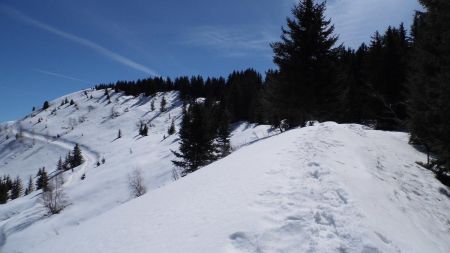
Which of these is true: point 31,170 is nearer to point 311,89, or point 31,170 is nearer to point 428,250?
point 311,89

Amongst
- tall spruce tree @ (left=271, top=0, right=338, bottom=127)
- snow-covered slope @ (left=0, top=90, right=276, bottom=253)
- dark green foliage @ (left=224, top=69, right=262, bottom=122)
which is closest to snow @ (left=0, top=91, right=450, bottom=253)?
tall spruce tree @ (left=271, top=0, right=338, bottom=127)

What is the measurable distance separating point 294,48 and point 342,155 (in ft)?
47.9

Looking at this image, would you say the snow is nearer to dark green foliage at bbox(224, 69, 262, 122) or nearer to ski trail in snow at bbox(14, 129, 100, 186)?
ski trail in snow at bbox(14, 129, 100, 186)

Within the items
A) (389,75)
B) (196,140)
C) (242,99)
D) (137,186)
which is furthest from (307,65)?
(242,99)

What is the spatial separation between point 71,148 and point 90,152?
21029mm

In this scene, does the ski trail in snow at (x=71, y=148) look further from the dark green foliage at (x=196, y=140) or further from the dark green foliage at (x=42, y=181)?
the dark green foliage at (x=196, y=140)

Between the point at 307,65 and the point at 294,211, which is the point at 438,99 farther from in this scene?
the point at 307,65

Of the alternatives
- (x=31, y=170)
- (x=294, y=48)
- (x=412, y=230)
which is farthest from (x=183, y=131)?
(x=31, y=170)

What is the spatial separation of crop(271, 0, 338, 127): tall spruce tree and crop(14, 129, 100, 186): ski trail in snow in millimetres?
67511

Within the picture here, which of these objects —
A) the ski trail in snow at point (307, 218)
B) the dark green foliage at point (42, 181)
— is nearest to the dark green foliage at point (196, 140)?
the ski trail in snow at point (307, 218)

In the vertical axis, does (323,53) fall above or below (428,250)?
above

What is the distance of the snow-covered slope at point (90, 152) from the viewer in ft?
128

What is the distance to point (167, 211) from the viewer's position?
7.23 m

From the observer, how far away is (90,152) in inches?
4599
